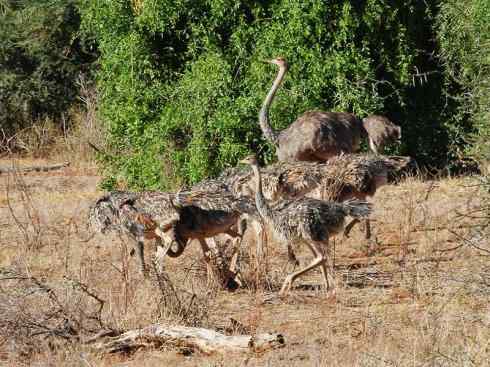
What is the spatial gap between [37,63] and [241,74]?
266 inches

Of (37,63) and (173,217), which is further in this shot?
(37,63)

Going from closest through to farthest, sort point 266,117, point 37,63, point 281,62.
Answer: point 266,117
point 281,62
point 37,63

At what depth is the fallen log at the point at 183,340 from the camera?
666cm

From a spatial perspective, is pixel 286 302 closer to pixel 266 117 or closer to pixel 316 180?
pixel 316 180

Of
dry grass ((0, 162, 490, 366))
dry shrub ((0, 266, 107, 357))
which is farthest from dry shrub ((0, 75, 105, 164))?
dry shrub ((0, 266, 107, 357))

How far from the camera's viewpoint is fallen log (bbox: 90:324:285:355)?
6664mm

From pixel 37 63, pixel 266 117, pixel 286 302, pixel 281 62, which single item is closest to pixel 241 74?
pixel 281 62

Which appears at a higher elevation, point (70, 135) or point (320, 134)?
point (320, 134)

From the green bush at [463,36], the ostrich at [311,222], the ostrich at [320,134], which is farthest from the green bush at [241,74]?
the ostrich at [311,222]

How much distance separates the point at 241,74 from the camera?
47.9 feet

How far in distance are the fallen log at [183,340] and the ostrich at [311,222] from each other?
1.85 m

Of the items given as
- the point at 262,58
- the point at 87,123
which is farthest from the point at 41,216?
the point at 87,123

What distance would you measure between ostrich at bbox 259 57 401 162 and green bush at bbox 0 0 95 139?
7813 mm

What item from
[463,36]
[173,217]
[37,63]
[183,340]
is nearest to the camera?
[183,340]
